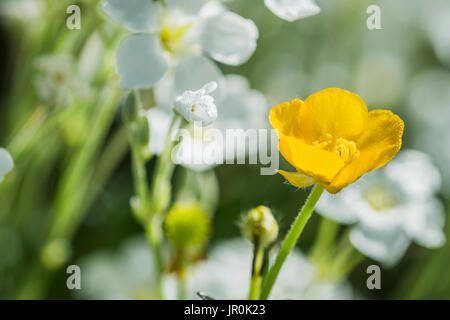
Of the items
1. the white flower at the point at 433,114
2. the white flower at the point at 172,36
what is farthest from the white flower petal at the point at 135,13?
the white flower at the point at 433,114

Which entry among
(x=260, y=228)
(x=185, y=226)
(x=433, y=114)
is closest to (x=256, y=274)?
(x=260, y=228)

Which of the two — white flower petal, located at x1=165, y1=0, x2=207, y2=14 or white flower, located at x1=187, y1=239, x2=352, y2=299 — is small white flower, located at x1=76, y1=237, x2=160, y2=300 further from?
white flower petal, located at x1=165, y1=0, x2=207, y2=14

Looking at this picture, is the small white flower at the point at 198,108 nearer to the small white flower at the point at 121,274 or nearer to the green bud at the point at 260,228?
the green bud at the point at 260,228

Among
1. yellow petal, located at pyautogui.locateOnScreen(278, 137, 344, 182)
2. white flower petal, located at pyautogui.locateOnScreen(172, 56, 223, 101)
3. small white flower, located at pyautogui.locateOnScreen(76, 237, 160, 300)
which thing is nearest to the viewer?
yellow petal, located at pyautogui.locateOnScreen(278, 137, 344, 182)

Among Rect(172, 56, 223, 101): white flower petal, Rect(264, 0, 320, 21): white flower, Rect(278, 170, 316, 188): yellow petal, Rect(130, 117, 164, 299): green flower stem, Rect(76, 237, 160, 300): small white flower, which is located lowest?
Rect(76, 237, 160, 300): small white flower

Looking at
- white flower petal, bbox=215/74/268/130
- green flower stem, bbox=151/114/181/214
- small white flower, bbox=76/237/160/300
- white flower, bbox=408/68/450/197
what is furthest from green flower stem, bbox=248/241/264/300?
white flower, bbox=408/68/450/197

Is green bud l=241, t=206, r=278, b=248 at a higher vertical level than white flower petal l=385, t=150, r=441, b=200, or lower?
higher

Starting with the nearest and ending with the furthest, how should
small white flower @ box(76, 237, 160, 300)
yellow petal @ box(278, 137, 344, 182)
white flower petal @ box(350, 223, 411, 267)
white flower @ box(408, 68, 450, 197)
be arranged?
yellow petal @ box(278, 137, 344, 182) < white flower petal @ box(350, 223, 411, 267) < small white flower @ box(76, 237, 160, 300) < white flower @ box(408, 68, 450, 197)

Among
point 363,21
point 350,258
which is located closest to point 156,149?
point 350,258
